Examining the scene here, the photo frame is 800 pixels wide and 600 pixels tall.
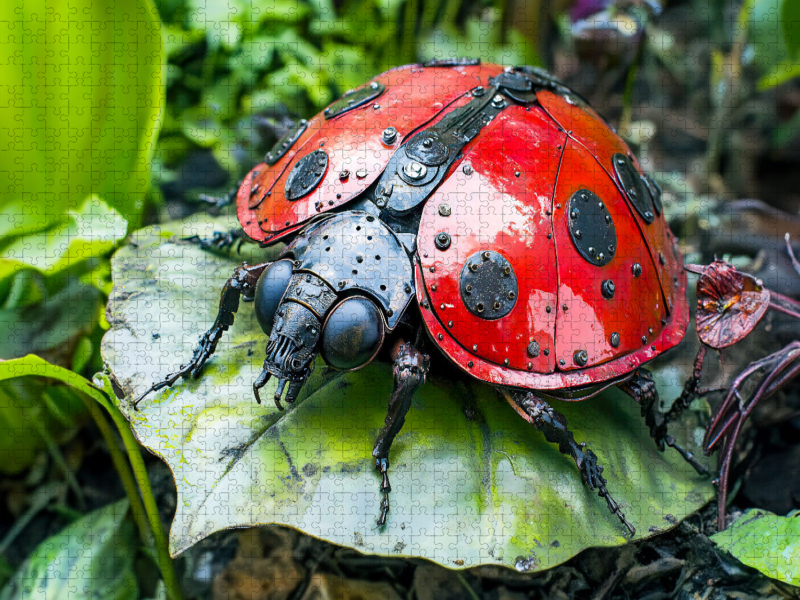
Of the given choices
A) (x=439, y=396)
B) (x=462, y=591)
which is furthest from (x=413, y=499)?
(x=462, y=591)

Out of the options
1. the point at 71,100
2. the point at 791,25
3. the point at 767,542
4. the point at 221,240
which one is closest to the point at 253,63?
the point at 71,100

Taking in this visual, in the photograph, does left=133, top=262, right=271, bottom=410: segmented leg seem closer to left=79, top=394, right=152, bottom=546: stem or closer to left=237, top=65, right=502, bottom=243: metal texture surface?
left=237, top=65, right=502, bottom=243: metal texture surface

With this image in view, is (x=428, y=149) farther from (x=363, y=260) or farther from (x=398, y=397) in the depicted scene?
(x=398, y=397)

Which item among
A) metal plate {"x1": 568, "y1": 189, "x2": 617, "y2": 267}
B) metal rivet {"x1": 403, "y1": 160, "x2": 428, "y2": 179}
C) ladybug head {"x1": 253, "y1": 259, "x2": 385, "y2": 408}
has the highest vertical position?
metal rivet {"x1": 403, "y1": 160, "x2": 428, "y2": 179}

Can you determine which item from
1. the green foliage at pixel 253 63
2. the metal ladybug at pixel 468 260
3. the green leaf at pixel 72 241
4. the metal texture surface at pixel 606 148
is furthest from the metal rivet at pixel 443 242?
the green foliage at pixel 253 63

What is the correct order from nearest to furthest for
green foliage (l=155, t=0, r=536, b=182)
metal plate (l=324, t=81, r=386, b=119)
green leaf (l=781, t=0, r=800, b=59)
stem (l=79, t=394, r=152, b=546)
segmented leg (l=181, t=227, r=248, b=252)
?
metal plate (l=324, t=81, r=386, b=119) → stem (l=79, t=394, r=152, b=546) → segmented leg (l=181, t=227, r=248, b=252) → green leaf (l=781, t=0, r=800, b=59) → green foliage (l=155, t=0, r=536, b=182)

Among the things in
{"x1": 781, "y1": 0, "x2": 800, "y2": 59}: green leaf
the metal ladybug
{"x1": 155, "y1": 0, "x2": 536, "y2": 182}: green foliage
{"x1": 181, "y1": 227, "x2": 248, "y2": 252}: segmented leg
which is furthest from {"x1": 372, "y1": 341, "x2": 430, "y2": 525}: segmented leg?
{"x1": 781, "y1": 0, "x2": 800, "y2": 59}: green leaf
